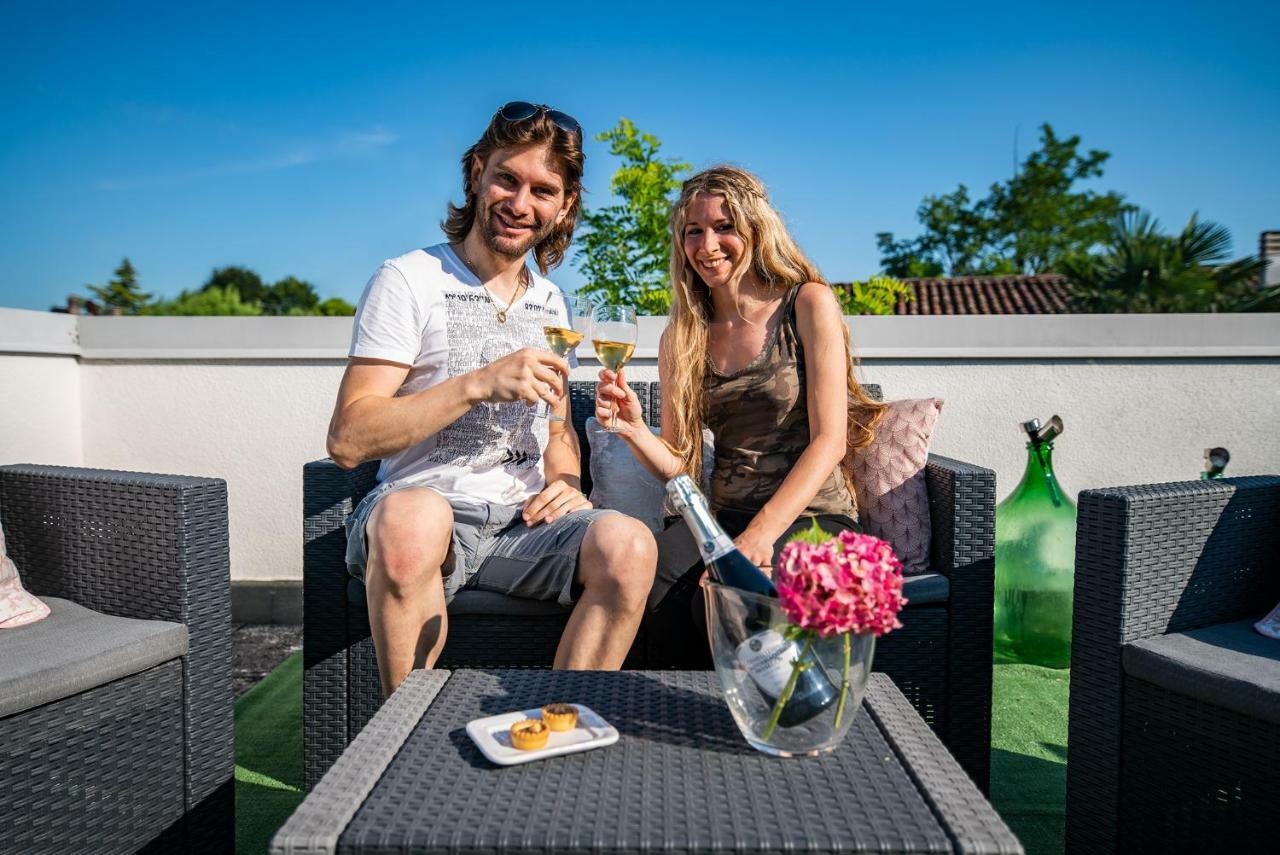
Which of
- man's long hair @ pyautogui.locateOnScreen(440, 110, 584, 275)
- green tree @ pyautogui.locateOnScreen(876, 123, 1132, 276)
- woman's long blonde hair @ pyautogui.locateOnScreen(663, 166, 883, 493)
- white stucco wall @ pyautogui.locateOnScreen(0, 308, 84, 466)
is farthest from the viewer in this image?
green tree @ pyautogui.locateOnScreen(876, 123, 1132, 276)

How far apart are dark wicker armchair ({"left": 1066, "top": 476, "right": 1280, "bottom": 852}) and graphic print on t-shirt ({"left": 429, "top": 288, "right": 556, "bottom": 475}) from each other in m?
1.29

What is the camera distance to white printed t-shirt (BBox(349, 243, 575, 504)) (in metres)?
1.98

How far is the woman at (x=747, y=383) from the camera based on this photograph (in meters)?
2.03

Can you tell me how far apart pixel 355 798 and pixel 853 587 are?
60 cm

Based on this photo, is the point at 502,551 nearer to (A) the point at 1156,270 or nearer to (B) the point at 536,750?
(B) the point at 536,750

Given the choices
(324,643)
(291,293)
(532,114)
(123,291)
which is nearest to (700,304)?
(532,114)

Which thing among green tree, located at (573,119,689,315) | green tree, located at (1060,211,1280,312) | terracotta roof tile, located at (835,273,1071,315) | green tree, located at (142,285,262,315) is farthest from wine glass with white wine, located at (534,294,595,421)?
green tree, located at (142,285,262,315)

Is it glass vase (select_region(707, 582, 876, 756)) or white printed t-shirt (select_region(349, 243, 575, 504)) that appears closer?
glass vase (select_region(707, 582, 876, 756))

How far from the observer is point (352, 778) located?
967 mm

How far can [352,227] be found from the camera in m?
36.2

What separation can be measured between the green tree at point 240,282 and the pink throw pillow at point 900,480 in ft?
195

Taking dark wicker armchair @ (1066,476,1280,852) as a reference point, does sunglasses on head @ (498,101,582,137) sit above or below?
above

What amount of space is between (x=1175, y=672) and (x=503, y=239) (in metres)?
1.70

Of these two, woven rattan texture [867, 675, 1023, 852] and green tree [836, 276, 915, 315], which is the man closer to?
woven rattan texture [867, 675, 1023, 852]
